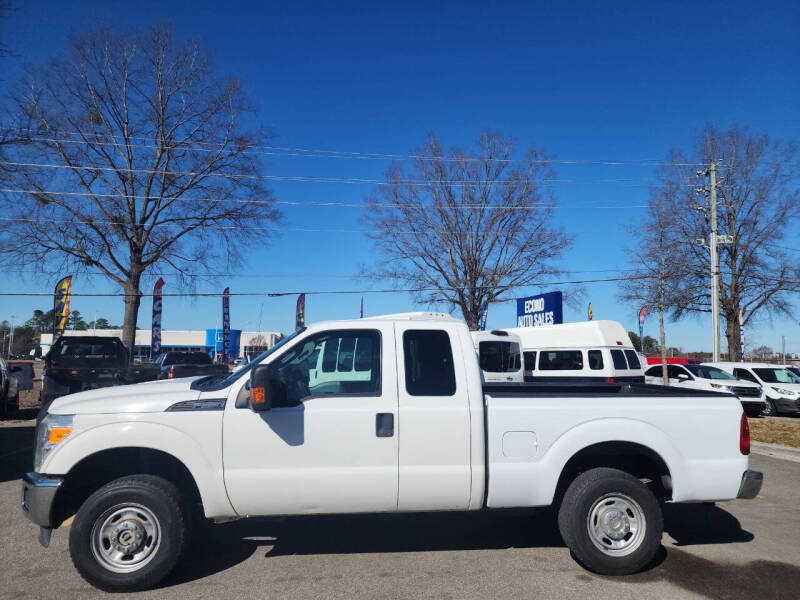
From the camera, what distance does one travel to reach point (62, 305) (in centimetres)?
2439

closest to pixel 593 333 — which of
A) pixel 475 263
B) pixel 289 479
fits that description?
pixel 475 263

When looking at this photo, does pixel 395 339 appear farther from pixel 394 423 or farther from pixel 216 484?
pixel 216 484

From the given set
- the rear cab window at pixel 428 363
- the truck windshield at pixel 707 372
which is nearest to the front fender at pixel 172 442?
the rear cab window at pixel 428 363

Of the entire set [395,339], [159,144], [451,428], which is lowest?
[451,428]

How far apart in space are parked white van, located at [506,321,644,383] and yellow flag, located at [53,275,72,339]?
59.5 ft

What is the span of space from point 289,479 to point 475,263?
29.3 metres

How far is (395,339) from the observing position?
16.0ft

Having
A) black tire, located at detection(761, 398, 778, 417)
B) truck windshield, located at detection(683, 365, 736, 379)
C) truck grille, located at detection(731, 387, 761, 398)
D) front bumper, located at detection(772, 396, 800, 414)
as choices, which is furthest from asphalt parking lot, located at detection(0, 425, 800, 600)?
black tire, located at detection(761, 398, 778, 417)

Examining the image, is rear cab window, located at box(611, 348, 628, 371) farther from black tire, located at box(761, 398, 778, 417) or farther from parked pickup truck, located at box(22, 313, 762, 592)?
parked pickup truck, located at box(22, 313, 762, 592)

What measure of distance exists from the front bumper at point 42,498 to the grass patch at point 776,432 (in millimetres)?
12525

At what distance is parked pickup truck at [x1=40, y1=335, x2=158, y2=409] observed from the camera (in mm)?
12805

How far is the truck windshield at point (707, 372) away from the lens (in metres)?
19.1

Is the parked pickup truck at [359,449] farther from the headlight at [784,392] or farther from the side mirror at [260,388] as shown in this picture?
the headlight at [784,392]

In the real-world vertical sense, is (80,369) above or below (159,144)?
below
